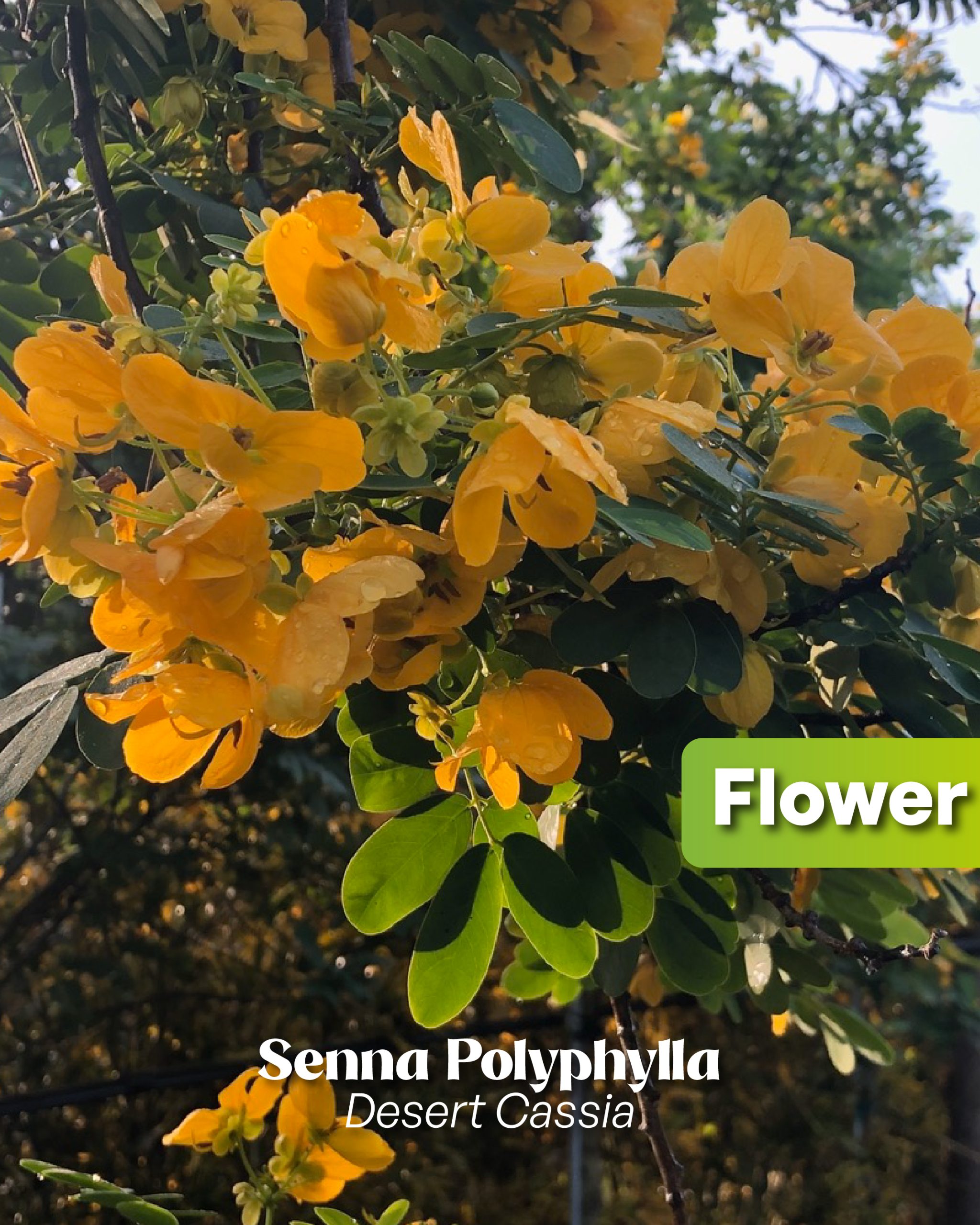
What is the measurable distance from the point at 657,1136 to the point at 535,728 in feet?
1.73

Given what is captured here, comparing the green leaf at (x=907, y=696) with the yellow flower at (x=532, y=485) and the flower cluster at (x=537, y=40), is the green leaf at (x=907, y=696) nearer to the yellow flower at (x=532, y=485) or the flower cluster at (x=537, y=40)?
the yellow flower at (x=532, y=485)

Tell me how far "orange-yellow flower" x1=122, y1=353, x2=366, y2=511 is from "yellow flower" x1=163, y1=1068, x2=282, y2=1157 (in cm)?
68

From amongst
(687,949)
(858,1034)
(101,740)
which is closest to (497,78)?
(101,740)

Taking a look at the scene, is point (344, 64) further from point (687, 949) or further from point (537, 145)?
point (687, 949)

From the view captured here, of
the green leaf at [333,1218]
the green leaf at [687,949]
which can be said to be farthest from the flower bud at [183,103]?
the green leaf at [333,1218]

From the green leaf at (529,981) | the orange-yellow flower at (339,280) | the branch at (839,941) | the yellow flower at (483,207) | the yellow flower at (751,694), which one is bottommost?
the branch at (839,941)

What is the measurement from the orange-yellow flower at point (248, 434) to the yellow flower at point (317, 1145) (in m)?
0.65

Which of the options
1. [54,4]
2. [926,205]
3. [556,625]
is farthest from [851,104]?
[556,625]

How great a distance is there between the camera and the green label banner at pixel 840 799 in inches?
25.7

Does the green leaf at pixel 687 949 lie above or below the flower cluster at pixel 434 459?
below

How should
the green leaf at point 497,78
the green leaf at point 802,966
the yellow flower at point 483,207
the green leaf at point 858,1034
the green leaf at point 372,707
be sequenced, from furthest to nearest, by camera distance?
the green leaf at point 858,1034
the green leaf at point 802,966
the green leaf at point 497,78
the green leaf at point 372,707
the yellow flower at point 483,207

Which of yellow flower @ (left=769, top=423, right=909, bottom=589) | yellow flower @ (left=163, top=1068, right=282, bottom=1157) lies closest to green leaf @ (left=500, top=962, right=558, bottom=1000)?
yellow flower @ (left=163, top=1068, right=282, bottom=1157)

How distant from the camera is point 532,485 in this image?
45cm

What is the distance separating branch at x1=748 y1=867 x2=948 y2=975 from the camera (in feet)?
1.93
